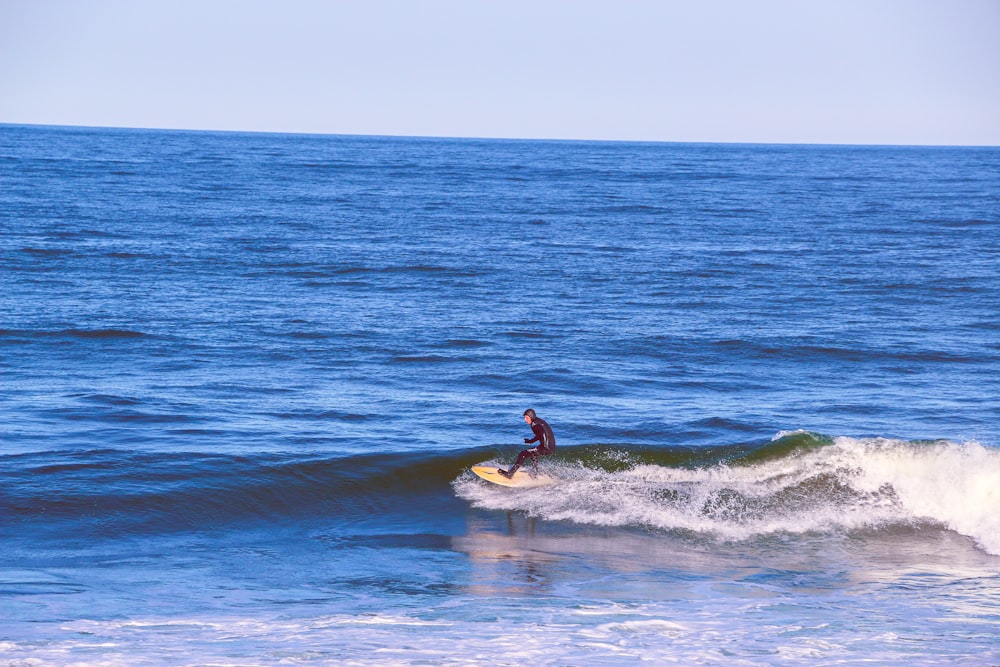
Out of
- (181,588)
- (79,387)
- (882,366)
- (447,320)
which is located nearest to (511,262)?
(447,320)

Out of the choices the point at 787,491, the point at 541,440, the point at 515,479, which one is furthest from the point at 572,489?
the point at 787,491

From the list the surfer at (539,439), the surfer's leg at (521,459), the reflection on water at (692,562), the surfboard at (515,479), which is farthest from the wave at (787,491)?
the surfer at (539,439)

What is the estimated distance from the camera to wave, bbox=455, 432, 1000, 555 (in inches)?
666

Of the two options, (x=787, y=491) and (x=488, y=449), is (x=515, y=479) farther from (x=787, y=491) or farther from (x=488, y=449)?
(x=787, y=491)

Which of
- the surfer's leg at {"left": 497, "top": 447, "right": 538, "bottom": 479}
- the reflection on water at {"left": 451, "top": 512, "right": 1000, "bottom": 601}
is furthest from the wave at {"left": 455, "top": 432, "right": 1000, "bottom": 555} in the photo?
the reflection on water at {"left": 451, "top": 512, "right": 1000, "bottom": 601}

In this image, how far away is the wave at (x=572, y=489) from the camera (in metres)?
17.0

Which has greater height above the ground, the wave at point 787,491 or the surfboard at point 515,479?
the surfboard at point 515,479

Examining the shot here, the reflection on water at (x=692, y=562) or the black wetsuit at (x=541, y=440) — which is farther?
the black wetsuit at (x=541, y=440)

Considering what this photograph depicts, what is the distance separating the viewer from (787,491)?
18.4 metres

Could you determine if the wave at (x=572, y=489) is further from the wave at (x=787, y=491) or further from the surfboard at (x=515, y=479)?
the surfboard at (x=515, y=479)

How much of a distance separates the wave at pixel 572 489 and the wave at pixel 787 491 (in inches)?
1.3

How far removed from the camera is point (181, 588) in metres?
13.3

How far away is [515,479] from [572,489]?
101 centimetres

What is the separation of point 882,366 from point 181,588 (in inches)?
763
